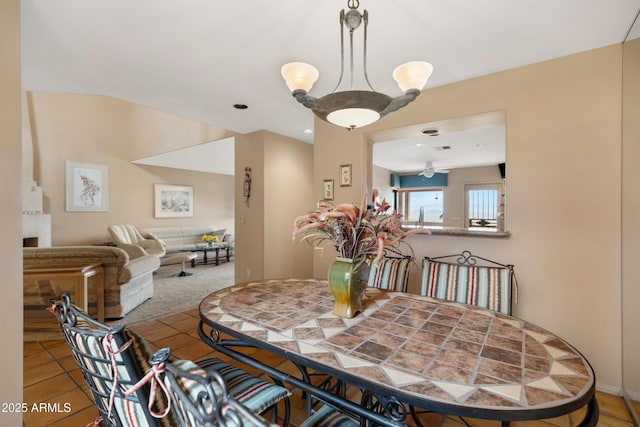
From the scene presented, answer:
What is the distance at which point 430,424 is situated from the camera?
64.9 inches

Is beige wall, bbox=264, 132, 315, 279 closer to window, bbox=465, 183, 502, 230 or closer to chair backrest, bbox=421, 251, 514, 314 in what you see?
chair backrest, bbox=421, 251, 514, 314

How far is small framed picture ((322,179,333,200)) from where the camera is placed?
3299 mm

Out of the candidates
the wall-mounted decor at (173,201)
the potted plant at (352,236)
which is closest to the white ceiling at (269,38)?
the potted plant at (352,236)

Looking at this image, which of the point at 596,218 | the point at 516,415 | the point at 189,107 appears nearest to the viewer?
the point at 516,415

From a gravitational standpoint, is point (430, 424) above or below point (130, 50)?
below

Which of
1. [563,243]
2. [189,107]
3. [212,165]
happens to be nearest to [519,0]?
[563,243]

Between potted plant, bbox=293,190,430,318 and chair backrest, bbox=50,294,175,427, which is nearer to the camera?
A: chair backrest, bbox=50,294,175,427

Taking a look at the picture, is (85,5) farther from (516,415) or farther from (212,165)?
(212,165)

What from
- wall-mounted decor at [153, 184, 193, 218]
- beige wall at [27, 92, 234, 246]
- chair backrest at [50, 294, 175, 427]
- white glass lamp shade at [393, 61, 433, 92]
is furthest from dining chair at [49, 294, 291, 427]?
wall-mounted decor at [153, 184, 193, 218]

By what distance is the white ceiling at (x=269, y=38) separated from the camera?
5.35 feet

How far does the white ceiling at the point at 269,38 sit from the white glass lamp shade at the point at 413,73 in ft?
1.32

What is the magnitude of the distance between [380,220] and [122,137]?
25.0 feet

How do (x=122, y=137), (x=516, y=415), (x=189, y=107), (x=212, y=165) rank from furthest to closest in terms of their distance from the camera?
(x=212, y=165)
(x=122, y=137)
(x=189, y=107)
(x=516, y=415)

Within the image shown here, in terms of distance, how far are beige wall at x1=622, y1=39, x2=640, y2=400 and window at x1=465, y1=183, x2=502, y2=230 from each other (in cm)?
580
